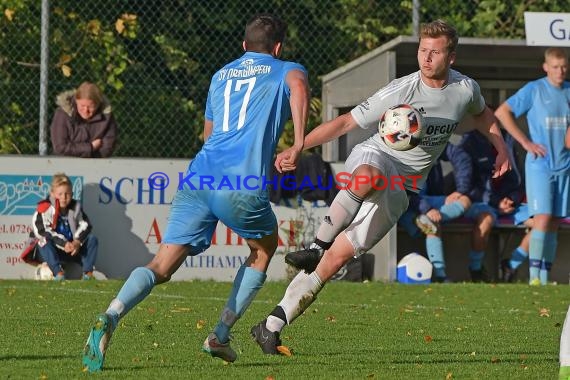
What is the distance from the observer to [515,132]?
1412cm

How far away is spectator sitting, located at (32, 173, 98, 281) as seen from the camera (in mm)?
14297

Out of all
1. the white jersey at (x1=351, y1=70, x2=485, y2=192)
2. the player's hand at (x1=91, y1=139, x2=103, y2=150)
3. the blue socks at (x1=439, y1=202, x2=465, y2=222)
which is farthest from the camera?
the blue socks at (x1=439, y1=202, x2=465, y2=222)

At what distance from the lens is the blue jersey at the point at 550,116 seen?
48.7 feet

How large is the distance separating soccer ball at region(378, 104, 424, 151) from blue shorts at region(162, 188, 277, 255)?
1426mm

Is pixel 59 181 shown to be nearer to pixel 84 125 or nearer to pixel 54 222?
pixel 54 222

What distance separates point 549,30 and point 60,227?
6.00 m

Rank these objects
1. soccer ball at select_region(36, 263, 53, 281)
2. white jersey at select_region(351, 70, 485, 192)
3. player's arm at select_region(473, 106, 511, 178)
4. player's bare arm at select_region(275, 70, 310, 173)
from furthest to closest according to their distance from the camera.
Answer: soccer ball at select_region(36, 263, 53, 281), player's arm at select_region(473, 106, 511, 178), white jersey at select_region(351, 70, 485, 192), player's bare arm at select_region(275, 70, 310, 173)

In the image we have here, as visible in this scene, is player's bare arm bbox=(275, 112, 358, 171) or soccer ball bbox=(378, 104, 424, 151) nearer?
player's bare arm bbox=(275, 112, 358, 171)

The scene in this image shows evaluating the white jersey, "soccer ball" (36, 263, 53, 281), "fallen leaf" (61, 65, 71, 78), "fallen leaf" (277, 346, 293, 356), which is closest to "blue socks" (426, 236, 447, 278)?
"soccer ball" (36, 263, 53, 281)

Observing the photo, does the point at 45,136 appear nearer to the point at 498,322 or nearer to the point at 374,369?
the point at 498,322

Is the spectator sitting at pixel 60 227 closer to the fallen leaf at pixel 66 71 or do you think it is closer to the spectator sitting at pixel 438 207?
the fallen leaf at pixel 66 71

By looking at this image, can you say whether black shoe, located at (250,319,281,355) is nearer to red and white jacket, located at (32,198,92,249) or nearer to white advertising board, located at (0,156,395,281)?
red and white jacket, located at (32,198,92,249)

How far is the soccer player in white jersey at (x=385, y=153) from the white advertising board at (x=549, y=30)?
710cm

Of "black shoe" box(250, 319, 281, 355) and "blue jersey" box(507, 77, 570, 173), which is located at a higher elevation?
"blue jersey" box(507, 77, 570, 173)
